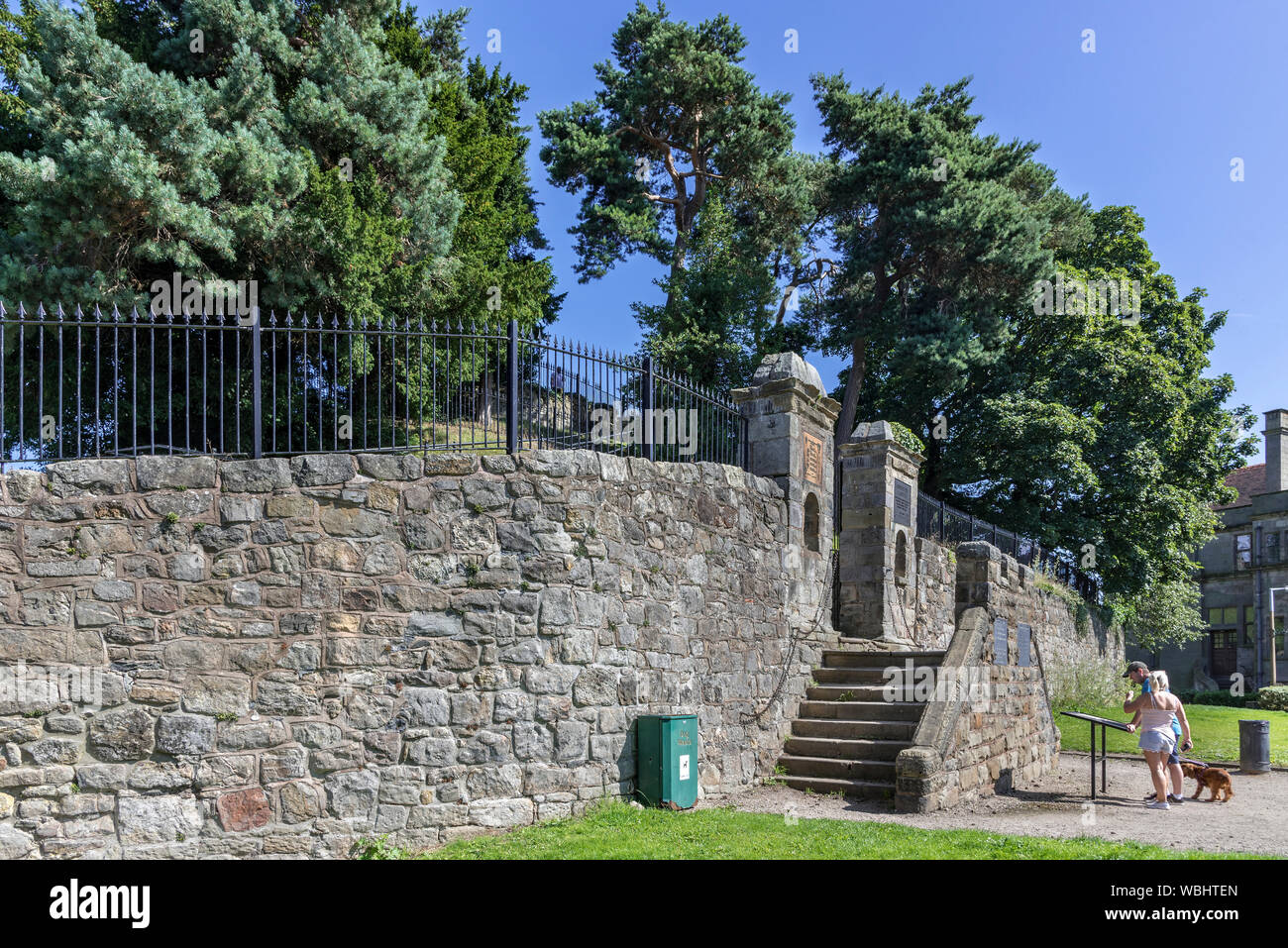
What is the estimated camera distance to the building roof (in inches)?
1636

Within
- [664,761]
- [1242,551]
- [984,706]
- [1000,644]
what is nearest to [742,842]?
[664,761]

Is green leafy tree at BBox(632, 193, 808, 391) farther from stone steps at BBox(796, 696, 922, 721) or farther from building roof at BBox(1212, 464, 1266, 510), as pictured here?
building roof at BBox(1212, 464, 1266, 510)

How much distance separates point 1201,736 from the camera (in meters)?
16.4

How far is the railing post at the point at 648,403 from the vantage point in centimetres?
857

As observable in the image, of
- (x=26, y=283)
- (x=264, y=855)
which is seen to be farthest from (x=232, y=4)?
(x=264, y=855)

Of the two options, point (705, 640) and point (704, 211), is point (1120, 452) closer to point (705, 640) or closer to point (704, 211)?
point (704, 211)

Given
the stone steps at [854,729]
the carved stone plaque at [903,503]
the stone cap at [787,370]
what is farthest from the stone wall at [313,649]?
the carved stone plaque at [903,503]

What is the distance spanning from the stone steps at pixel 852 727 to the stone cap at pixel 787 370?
3.26 meters

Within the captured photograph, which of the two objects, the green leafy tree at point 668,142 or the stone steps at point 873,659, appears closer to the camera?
the stone steps at point 873,659

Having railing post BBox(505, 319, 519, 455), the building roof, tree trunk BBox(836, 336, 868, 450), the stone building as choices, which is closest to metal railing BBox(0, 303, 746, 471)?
railing post BBox(505, 319, 519, 455)

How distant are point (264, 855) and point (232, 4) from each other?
36.8 ft

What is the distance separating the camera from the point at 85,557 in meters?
6.09

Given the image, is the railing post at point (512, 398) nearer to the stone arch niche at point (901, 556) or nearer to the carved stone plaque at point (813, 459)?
the carved stone plaque at point (813, 459)

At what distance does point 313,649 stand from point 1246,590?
141ft
